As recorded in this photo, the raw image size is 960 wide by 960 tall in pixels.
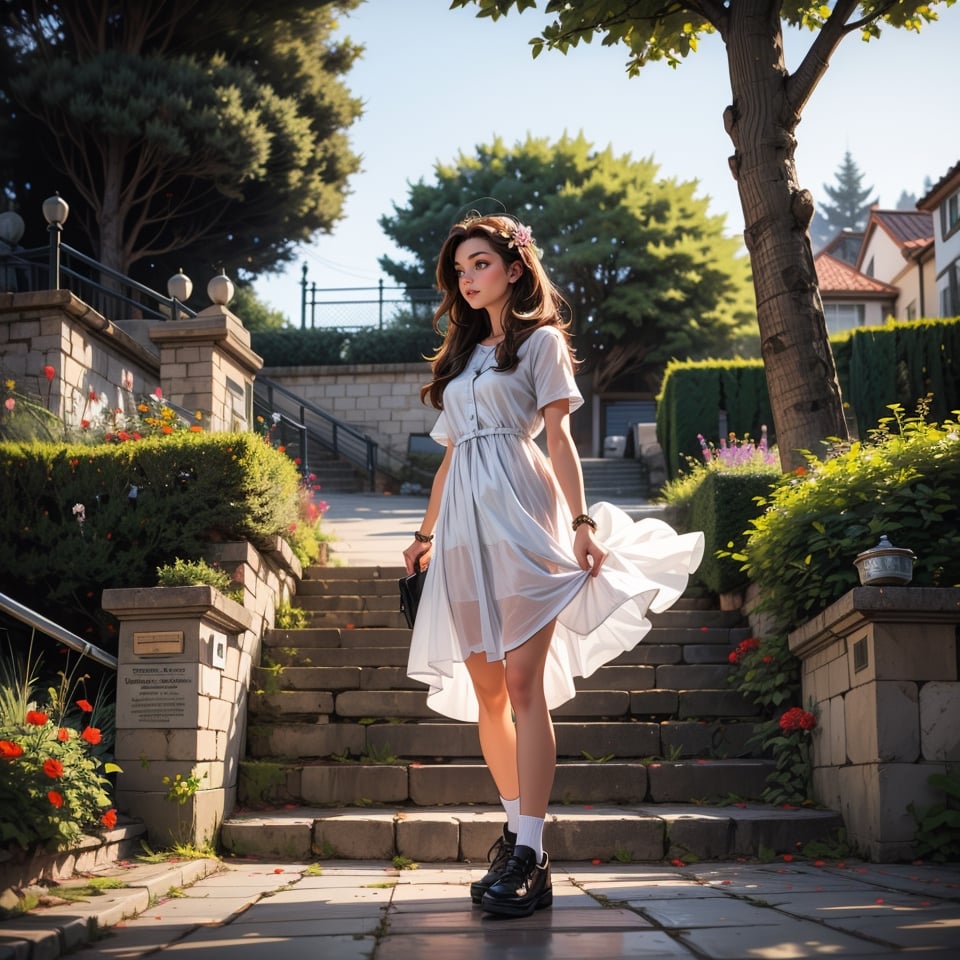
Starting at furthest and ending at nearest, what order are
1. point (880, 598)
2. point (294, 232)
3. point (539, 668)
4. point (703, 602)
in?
point (294, 232), point (703, 602), point (880, 598), point (539, 668)

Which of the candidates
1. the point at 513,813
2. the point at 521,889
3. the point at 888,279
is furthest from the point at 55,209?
the point at 888,279

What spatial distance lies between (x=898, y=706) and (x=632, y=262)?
72.4ft

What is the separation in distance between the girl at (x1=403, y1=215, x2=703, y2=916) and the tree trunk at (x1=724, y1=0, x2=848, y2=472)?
3307 millimetres

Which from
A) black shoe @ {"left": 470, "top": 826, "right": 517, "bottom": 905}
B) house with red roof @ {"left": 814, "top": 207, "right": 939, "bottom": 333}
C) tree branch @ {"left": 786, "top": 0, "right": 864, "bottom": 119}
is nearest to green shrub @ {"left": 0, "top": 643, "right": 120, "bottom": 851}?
black shoe @ {"left": 470, "top": 826, "right": 517, "bottom": 905}

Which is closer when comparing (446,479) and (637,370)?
(446,479)

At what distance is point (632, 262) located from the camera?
84.1ft

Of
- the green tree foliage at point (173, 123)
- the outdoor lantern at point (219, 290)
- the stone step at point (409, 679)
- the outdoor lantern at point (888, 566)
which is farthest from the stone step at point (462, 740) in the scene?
the green tree foliage at point (173, 123)

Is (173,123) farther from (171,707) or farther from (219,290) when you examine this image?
(171,707)

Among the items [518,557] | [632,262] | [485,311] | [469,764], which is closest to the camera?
[518,557]

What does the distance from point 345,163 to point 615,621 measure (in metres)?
19.0

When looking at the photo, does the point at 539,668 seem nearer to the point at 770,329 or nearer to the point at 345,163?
the point at 770,329

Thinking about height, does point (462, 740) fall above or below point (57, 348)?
below

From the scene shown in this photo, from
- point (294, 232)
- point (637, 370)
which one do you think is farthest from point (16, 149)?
point (637, 370)

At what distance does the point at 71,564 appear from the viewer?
6.00m
